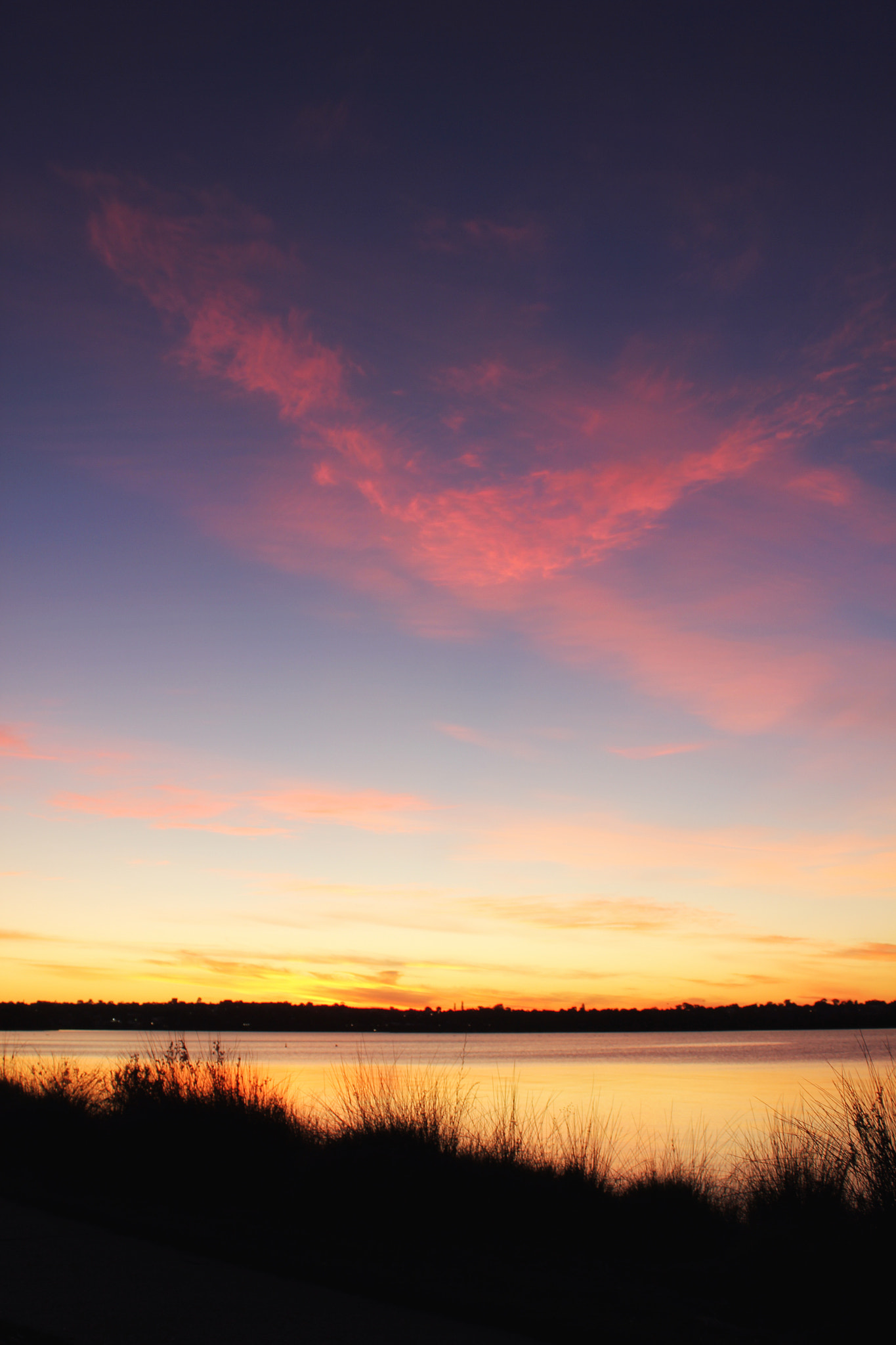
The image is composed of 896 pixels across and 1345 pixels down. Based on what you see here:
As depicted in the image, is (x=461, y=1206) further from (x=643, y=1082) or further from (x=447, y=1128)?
(x=643, y=1082)

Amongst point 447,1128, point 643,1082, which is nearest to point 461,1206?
point 447,1128

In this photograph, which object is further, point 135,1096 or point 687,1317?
point 135,1096

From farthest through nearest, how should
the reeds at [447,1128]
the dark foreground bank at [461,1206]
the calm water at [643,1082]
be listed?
1. the calm water at [643,1082]
2. the reeds at [447,1128]
3. the dark foreground bank at [461,1206]

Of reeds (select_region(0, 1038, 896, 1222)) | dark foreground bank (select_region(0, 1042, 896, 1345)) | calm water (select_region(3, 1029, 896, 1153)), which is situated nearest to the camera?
dark foreground bank (select_region(0, 1042, 896, 1345))

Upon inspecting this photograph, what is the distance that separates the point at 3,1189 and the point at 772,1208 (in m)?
7.85

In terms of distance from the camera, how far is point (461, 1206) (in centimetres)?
1002

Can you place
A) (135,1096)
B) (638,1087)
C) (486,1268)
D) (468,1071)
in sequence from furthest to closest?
(468,1071), (638,1087), (135,1096), (486,1268)

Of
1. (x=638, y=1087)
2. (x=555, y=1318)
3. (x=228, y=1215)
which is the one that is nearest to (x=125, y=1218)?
(x=228, y=1215)

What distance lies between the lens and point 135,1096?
13.3 metres

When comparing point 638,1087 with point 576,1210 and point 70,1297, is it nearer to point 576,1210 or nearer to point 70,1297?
point 576,1210

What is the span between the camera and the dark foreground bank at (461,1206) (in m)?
7.18

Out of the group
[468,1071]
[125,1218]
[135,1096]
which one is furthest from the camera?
[468,1071]

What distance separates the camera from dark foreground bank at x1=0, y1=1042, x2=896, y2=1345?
718 centimetres

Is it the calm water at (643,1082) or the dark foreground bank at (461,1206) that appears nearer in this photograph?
the dark foreground bank at (461,1206)
